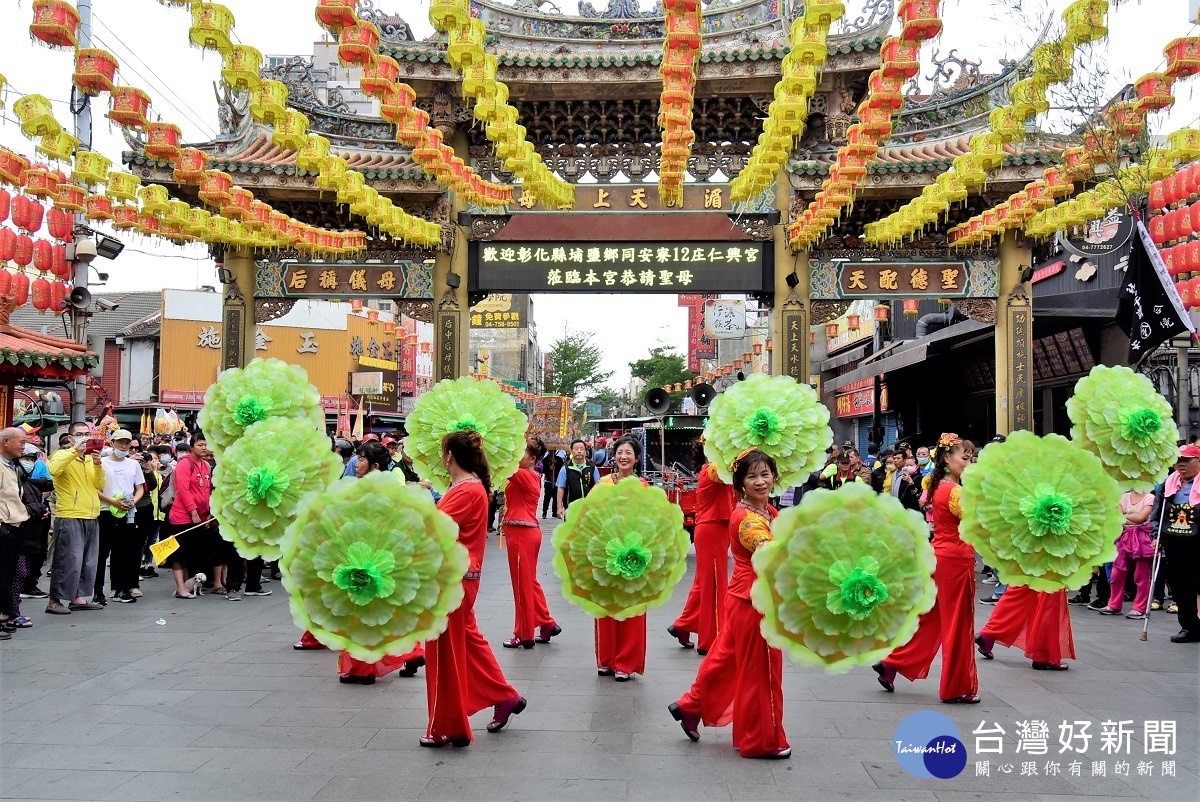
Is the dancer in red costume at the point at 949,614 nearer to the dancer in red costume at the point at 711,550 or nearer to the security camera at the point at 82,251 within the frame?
the dancer in red costume at the point at 711,550

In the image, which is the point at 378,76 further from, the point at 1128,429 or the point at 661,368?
the point at 661,368

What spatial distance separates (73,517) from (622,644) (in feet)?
16.0

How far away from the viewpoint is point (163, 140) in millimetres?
9672

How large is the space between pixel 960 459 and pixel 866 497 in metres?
2.15

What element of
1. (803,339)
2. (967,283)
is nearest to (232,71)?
(803,339)

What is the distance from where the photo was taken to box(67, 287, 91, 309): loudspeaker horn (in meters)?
12.4

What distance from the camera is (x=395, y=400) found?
114ft

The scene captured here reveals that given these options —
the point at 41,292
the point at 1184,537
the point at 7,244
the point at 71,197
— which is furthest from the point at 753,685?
the point at 41,292

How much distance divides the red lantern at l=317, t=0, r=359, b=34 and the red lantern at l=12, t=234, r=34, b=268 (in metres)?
6.24

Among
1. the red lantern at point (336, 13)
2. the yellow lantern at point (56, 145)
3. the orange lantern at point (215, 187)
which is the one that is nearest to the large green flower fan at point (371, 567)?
the red lantern at point (336, 13)

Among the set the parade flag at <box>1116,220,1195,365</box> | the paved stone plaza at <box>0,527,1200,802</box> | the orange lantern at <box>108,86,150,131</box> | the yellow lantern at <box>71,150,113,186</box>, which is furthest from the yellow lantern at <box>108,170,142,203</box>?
the parade flag at <box>1116,220,1195,365</box>

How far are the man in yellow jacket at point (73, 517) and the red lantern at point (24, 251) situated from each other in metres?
4.71

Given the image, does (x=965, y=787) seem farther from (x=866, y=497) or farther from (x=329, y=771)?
(x=329, y=771)

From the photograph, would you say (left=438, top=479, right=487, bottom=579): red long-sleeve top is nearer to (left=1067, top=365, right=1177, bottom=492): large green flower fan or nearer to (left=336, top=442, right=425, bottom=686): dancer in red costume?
(left=336, top=442, right=425, bottom=686): dancer in red costume
